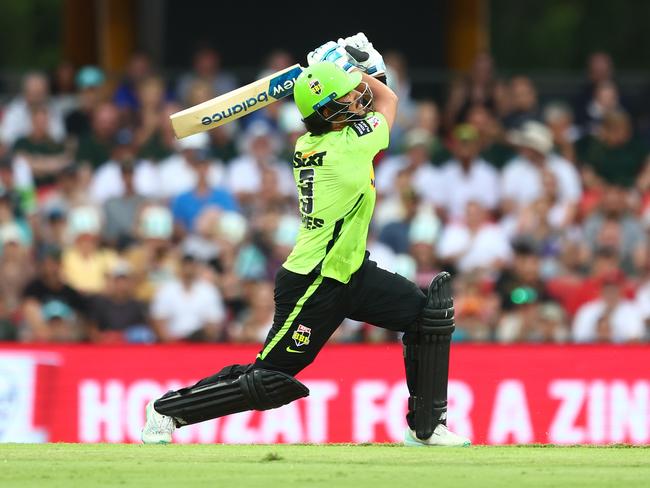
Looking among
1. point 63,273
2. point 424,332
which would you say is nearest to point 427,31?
point 63,273

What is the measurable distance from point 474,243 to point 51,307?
14.1 ft

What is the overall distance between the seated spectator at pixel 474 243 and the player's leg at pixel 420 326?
6.04m

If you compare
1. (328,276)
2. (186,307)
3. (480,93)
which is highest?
(480,93)

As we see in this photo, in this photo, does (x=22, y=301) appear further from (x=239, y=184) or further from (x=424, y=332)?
(x=424, y=332)

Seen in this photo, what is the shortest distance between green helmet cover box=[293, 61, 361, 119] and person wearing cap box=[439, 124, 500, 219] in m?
7.41

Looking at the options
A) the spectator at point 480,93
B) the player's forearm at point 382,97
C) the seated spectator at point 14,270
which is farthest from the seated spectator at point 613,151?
the player's forearm at point 382,97

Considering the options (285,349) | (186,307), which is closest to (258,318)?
(186,307)

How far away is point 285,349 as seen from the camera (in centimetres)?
830

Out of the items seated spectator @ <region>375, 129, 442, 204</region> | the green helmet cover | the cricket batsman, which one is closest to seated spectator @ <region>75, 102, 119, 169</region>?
seated spectator @ <region>375, 129, 442, 204</region>

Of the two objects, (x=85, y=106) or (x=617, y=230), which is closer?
(x=617, y=230)

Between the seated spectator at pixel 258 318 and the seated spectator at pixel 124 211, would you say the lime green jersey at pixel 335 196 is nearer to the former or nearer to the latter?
the seated spectator at pixel 258 318

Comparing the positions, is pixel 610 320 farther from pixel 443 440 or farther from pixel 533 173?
pixel 443 440

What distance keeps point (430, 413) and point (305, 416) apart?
3.71 m

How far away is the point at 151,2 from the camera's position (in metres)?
20.6
